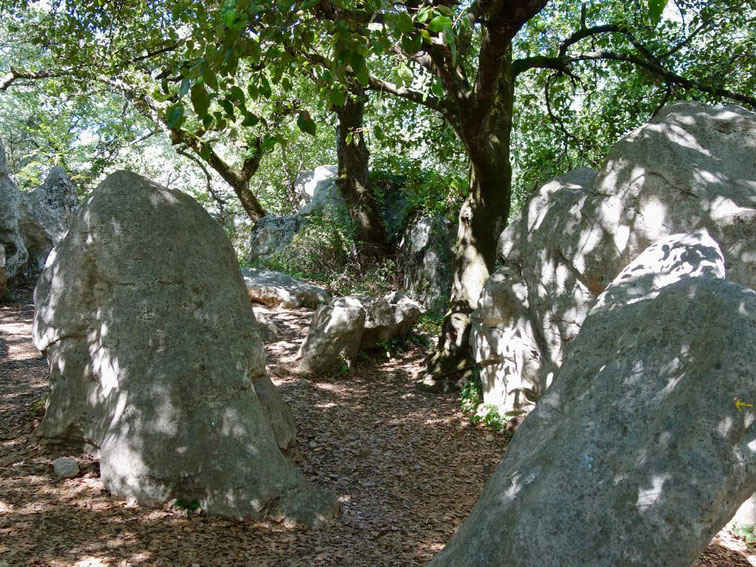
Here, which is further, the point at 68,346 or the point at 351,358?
the point at 351,358

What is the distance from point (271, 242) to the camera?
46.4ft

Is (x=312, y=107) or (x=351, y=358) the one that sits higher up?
(x=312, y=107)

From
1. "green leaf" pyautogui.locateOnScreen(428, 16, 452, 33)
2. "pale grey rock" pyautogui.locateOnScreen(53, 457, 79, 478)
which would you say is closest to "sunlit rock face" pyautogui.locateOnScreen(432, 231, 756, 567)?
"green leaf" pyautogui.locateOnScreen(428, 16, 452, 33)

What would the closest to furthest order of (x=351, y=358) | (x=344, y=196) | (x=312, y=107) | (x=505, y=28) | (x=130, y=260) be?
1. (x=130, y=260)
2. (x=505, y=28)
3. (x=351, y=358)
4. (x=344, y=196)
5. (x=312, y=107)

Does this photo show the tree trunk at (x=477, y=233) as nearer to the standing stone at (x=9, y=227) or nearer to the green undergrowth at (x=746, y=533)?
the green undergrowth at (x=746, y=533)

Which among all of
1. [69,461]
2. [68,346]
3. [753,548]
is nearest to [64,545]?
[69,461]

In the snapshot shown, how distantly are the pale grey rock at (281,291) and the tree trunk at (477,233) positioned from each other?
10.5ft

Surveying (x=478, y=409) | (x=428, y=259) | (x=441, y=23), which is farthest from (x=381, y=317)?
(x=441, y=23)

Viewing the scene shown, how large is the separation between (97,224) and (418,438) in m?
3.82

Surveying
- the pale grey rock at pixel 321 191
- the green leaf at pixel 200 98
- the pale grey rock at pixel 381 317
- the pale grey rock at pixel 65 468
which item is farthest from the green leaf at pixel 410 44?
the pale grey rock at pixel 321 191

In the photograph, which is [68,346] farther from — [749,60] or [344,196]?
[749,60]

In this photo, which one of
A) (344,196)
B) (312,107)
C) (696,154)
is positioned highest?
(312,107)

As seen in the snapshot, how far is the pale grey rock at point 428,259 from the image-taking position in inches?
460

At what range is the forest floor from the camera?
3.95 m
